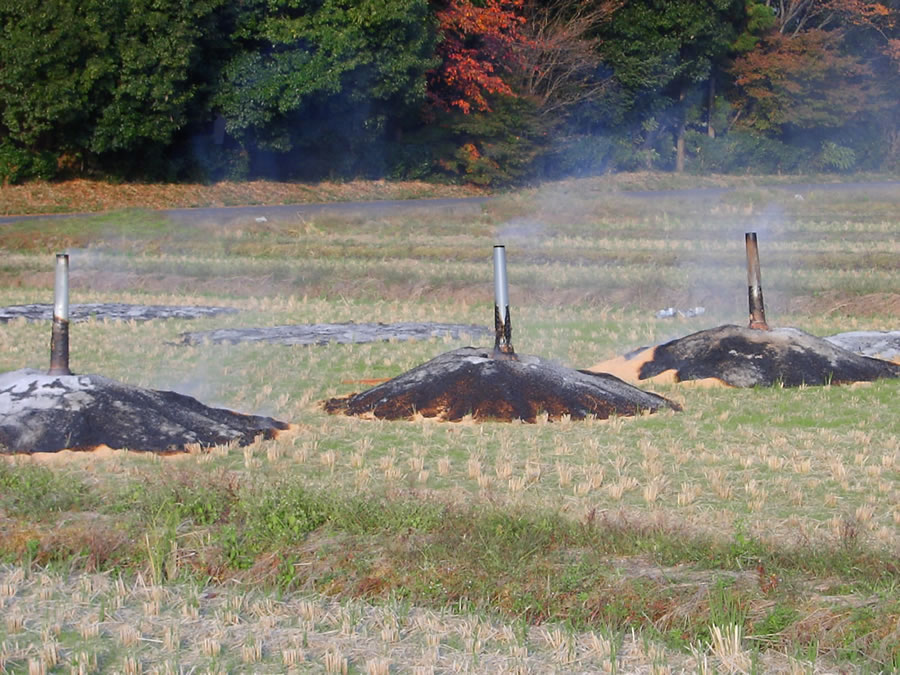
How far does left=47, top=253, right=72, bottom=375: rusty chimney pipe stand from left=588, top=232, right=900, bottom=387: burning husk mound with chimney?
5.28m

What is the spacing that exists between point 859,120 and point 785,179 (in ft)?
14.6

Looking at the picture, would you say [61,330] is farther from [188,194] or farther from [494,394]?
[188,194]

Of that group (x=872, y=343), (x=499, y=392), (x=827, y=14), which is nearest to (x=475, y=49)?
(x=827, y=14)

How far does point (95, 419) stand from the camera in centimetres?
883

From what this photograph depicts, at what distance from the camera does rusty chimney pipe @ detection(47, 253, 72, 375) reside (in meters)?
9.34

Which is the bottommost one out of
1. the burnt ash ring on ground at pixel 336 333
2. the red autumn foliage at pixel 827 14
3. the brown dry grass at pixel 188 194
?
the burnt ash ring on ground at pixel 336 333

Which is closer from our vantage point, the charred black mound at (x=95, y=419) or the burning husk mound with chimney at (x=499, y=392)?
the charred black mound at (x=95, y=419)

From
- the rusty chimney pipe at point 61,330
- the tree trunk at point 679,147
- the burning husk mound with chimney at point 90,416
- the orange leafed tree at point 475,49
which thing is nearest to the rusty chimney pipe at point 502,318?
the burning husk mound with chimney at point 90,416

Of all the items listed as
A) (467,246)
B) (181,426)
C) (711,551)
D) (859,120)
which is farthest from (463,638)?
(859,120)

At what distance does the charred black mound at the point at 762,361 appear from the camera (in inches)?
469

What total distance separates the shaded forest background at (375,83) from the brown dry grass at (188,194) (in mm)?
486

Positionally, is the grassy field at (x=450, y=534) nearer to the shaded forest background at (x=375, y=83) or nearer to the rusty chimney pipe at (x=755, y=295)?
the rusty chimney pipe at (x=755, y=295)

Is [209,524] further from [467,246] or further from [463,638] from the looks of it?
[467,246]

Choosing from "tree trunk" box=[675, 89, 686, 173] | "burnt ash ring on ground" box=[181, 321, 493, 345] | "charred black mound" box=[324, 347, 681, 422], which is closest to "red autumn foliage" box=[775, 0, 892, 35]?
"tree trunk" box=[675, 89, 686, 173]
